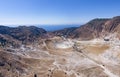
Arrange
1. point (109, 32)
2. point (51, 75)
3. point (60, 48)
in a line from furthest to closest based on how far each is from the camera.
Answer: point (109, 32), point (60, 48), point (51, 75)

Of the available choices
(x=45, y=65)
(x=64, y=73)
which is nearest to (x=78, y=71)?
(x=64, y=73)

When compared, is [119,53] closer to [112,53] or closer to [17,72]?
[112,53]

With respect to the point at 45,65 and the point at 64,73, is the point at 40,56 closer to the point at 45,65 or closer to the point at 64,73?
the point at 45,65

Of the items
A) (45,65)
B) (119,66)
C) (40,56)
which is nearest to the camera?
(119,66)

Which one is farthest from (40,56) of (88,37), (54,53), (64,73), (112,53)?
(88,37)

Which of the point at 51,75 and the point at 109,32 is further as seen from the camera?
the point at 109,32

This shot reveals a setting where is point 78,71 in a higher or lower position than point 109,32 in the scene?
lower
